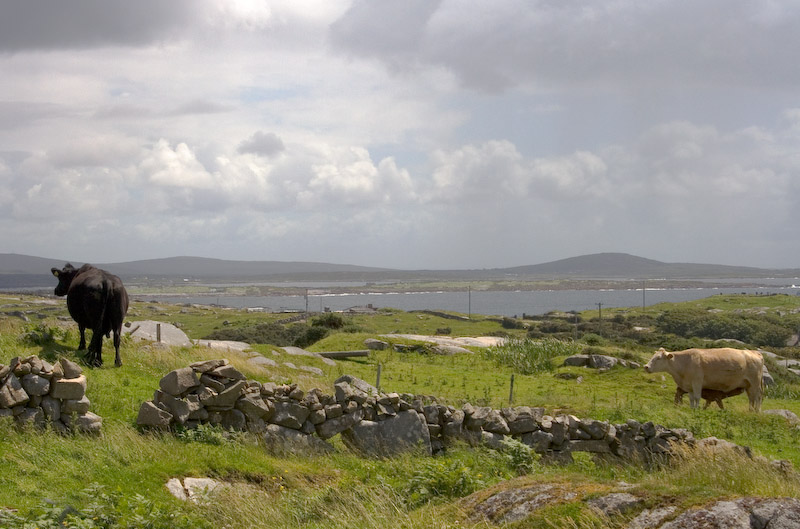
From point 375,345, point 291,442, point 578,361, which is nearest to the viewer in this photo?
point 291,442

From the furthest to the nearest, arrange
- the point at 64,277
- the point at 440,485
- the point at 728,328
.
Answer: the point at 728,328
the point at 64,277
the point at 440,485

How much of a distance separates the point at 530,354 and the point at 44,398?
1137 inches

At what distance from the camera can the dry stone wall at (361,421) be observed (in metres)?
14.8

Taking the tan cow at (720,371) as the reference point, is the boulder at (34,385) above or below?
above

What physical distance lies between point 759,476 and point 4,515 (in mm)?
10590

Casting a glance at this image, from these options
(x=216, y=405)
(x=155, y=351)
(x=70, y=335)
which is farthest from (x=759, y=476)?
(x=70, y=335)

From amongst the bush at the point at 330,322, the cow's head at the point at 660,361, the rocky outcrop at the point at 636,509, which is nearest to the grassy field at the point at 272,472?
the rocky outcrop at the point at 636,509

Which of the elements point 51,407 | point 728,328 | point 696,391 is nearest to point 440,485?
point 51,407

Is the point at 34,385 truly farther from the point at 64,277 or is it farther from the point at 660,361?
the point at 660,361

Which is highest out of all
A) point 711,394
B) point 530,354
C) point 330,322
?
point 330,322

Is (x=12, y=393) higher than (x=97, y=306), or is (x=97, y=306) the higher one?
(x=97, y=306)

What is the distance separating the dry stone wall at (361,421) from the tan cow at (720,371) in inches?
387

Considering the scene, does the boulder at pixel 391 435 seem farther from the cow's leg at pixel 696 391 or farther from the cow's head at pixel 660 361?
the cow's head at pixel 660 361

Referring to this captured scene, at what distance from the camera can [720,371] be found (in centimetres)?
2505
